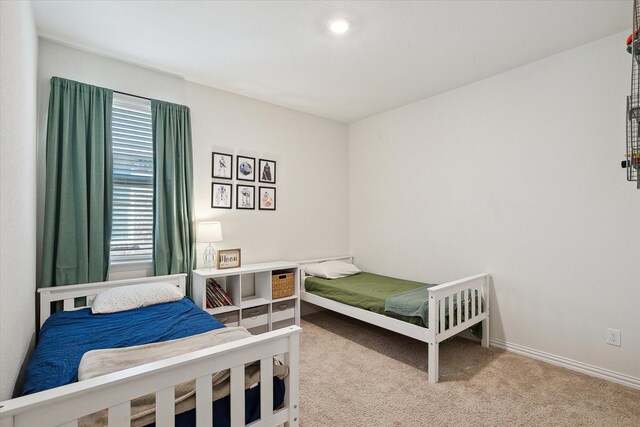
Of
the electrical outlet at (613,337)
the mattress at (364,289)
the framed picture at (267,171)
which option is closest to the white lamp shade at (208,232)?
the framed picture at (267,171)

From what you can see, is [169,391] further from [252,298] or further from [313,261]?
[313,261]

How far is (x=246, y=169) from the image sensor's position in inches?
135

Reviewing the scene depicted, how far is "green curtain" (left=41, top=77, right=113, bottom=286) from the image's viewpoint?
7.51 ft

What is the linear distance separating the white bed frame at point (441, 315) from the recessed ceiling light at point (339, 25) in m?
1.95

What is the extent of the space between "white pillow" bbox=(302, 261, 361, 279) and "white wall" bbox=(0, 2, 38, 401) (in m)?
2.44

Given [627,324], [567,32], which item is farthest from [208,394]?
[567,32]

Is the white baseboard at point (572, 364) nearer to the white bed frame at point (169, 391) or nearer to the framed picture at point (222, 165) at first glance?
the white bed frame at point (169, 391)

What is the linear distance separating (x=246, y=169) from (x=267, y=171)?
260 millimetres

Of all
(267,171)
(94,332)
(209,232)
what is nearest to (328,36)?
(267,171)

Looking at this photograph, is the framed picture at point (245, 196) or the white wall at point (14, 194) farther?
the framed picture at point (245, 196)

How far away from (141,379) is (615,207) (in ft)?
9.97

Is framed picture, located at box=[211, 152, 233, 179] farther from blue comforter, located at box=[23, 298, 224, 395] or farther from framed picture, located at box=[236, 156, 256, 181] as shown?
blue comforter, located at box=[23, 298, 224, 395]

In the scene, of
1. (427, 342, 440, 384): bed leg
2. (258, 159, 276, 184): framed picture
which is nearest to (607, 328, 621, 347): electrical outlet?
(427, 342, 440, 384): bed leg

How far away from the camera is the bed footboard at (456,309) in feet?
7.59
